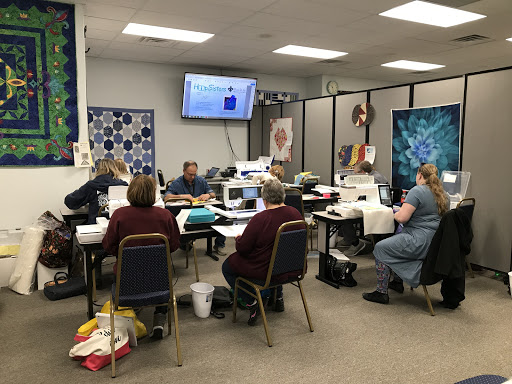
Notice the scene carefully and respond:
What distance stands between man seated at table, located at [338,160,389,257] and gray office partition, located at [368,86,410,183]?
52 centimetres

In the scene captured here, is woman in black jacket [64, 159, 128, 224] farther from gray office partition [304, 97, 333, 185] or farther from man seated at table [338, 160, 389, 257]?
gray office partition [304, 97, 333, 185]

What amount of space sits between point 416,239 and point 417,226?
0.12m

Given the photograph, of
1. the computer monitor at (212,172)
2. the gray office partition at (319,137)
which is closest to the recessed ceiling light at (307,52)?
the gray office partition at (319,137)

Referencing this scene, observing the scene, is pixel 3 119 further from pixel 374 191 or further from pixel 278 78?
pixel 278 78

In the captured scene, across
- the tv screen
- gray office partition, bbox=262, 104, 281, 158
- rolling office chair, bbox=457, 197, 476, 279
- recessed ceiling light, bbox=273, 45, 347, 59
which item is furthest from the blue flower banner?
the tv screen

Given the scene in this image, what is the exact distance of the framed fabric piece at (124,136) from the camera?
6859mm

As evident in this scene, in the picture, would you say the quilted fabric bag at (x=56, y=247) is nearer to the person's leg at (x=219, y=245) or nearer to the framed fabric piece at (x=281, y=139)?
the person's leg at (x=219, y=245)

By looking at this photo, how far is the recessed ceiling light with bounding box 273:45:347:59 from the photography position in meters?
6.17

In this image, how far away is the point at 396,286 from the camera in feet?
12.5

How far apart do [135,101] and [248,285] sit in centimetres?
499

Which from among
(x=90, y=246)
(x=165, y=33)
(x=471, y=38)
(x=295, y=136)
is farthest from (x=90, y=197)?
(x=471, y=38)

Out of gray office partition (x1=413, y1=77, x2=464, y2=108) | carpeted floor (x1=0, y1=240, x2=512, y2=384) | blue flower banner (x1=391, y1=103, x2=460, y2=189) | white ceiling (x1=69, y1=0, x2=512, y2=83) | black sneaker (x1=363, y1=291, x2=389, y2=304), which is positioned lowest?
carpeted floor (x1=0, y1=240, x2=512, y2=384)

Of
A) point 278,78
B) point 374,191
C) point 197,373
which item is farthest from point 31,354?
point 278,78

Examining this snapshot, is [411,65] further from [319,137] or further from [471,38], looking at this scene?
[319,137]
